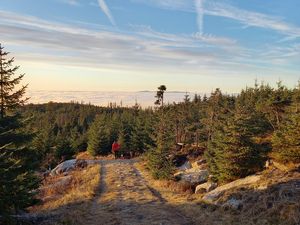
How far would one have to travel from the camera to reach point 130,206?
19016 millimetres

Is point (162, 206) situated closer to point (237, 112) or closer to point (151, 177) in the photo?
point (237, 112)

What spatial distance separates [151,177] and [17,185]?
15.8 metres

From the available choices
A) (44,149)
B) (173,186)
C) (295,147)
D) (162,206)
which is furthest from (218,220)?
(44,149)

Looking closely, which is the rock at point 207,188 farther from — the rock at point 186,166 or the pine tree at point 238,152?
the rock at point 186,166

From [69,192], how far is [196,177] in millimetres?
9223

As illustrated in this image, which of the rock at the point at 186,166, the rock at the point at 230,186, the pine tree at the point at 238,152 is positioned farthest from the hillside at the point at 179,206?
the rock at the point at 186,166

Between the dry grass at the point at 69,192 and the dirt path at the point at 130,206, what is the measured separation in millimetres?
712

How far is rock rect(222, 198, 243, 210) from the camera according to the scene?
16.5 meters

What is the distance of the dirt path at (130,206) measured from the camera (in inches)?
631

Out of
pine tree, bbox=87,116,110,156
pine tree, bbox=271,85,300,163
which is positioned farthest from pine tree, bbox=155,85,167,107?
pine tree, bbox=271,85,300,163

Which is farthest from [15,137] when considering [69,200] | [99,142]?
[99,142]

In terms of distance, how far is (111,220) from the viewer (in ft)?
52.6

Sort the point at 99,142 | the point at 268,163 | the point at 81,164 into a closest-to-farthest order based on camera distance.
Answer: the point at 268,163 < the point at 81,164 < the point at 99,142

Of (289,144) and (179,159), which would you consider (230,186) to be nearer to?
(289,144)
